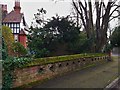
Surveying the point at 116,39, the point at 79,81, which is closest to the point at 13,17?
the point at 116,39

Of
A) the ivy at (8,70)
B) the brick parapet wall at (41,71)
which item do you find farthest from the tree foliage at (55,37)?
the ivy at (8,70)

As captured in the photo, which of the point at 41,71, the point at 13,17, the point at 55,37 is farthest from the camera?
the point at 13,17

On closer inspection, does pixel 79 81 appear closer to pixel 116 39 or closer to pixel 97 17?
pixel 97 17

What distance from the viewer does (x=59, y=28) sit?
18.2 m

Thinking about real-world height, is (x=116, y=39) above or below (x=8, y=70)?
above

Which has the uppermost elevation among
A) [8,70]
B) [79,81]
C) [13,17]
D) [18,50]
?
[13,17]

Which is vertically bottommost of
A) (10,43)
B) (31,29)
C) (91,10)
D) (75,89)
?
(75,89)

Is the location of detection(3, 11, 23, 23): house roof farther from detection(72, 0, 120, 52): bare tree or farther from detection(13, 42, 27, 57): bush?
detection(13, 42, 27, 57): bush

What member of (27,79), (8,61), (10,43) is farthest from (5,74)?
(10,43)

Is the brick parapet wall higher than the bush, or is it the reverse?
the bush

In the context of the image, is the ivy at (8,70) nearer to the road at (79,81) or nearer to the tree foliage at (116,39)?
the road at (79,81)

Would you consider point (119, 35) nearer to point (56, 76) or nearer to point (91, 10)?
point (91, 10)

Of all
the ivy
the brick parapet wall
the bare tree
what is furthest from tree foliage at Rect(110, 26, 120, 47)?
the ivy

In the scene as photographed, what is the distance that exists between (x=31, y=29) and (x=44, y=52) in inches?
108
